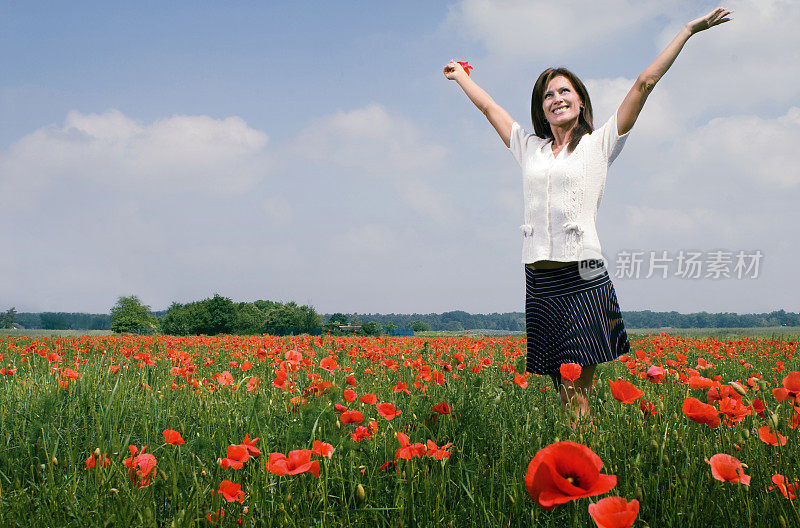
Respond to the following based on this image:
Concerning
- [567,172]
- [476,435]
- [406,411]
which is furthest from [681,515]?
[567,172]

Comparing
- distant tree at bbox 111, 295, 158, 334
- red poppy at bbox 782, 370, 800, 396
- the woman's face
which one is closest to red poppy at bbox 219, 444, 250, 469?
red poppy at bbox 782, 370, 800, 396

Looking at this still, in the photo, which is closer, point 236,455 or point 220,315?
point 236,455

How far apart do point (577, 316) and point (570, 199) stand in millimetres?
738

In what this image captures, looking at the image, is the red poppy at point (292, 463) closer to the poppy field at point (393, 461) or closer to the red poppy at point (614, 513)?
the poppy field at point (393, 461)

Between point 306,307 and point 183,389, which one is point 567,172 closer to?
point 183,389

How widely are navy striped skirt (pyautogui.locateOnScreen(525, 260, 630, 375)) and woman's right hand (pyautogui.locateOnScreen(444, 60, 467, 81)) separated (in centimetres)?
170

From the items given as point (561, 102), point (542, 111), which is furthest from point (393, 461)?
point (542, 111)

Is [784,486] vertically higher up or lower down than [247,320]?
higher up

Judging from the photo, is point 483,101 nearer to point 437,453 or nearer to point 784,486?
point 437,453

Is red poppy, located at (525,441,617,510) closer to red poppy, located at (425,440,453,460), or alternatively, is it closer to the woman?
red poppy, located at (425,440,453,460)

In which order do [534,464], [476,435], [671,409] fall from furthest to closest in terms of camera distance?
[671,409], [476,435], [534,464]

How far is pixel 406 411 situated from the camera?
287cm

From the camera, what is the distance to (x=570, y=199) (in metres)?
3.24

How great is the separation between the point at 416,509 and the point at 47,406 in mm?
2585
